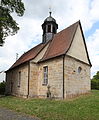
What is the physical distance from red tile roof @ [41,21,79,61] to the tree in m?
4.46

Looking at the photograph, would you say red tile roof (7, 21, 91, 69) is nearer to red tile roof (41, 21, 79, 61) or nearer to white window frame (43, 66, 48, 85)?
red tile roof (41, 21, 79, 61)

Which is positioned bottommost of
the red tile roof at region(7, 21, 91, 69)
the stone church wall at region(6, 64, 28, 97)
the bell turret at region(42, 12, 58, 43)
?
the stone church wall at region(6, 64, 28, 97)

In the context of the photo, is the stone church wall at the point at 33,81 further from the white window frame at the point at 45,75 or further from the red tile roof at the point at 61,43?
the red tile roof at the point at 61,43

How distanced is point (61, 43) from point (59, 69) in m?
3.58

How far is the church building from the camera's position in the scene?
1809 centimetres

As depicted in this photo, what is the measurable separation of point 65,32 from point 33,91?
25.3 feet

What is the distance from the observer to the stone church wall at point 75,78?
1795cm

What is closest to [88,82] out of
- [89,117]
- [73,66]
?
[73,66]

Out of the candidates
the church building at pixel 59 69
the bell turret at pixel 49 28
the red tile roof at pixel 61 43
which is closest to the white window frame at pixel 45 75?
the church building at pixel 59 69

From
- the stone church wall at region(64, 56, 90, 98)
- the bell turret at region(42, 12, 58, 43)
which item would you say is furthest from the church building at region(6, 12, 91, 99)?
the bell turret at region(42, 12, 58, 43)

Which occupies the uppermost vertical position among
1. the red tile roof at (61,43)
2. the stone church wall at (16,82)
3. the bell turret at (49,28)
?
the bell turret at (49,28)

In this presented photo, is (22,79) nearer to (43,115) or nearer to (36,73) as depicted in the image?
(36,73)

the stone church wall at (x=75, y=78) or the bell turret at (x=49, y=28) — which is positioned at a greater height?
the bell turret at (x=49, y=28)

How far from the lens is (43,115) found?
1045cm
